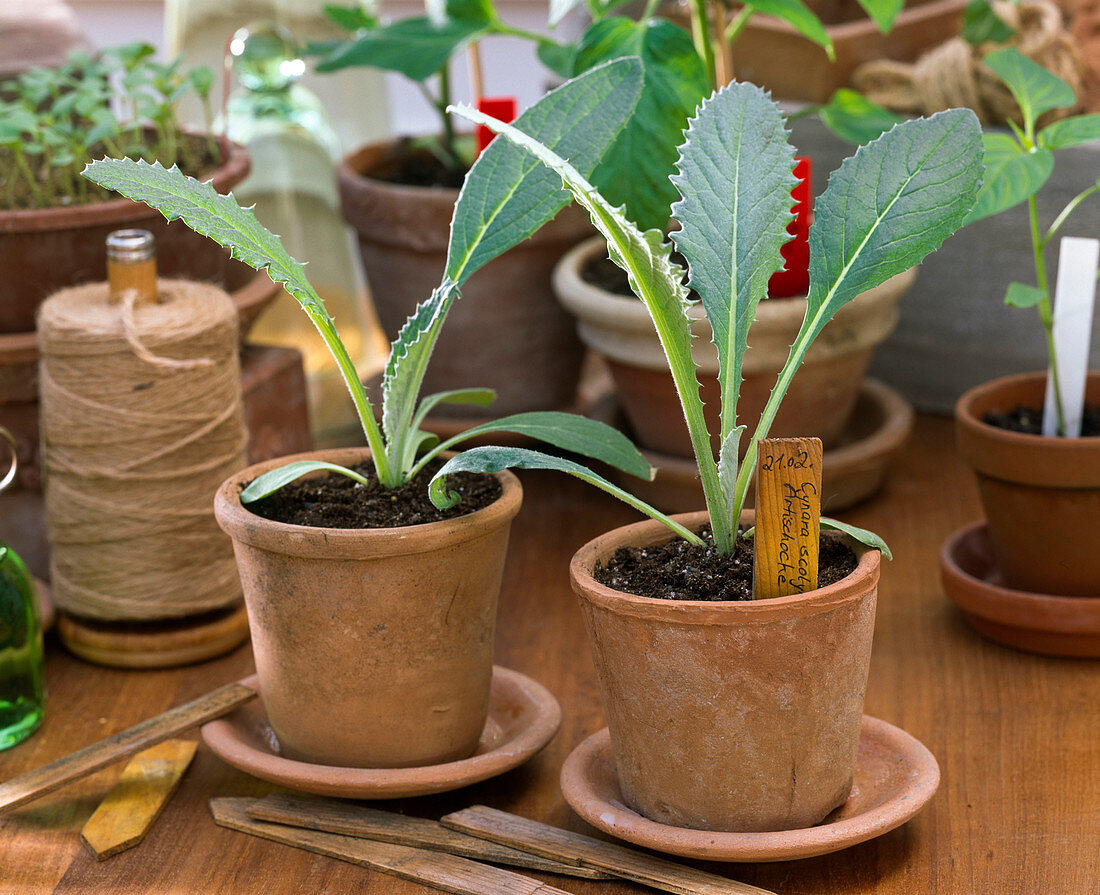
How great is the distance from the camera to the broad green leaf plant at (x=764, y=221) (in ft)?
2.29

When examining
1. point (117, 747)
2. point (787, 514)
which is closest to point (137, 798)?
point (117, 747)

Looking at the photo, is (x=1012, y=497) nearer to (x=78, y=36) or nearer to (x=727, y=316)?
(x=727, y=316)

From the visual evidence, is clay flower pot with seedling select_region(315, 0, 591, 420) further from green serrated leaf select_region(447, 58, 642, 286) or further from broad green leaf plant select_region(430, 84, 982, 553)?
broad green leaf plant select_region(430, 84, 982, 553)

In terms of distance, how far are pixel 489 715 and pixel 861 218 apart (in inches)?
17.5

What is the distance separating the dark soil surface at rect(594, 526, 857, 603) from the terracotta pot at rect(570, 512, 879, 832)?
0.02m

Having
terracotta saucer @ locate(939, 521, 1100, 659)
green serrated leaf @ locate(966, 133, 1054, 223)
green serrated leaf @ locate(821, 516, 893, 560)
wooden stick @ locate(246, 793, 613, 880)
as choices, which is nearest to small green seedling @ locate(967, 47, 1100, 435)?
green serrated leaf @ locate(966, 133, 1054, 223)

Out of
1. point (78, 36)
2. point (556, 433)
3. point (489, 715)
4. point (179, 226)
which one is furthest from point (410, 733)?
point (78, 36)

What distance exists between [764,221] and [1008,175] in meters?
0.28

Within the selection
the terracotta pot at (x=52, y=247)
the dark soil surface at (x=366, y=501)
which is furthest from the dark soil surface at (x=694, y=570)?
the terracotta pot at (x=52, y=247)

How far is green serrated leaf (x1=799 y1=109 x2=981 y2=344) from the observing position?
0.70 meters

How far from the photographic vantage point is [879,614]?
3.57ft

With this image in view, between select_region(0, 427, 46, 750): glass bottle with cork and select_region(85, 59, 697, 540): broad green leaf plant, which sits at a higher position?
select_region(85, 59, 697, 540): broad green leaf plant

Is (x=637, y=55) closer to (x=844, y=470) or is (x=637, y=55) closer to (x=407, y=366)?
(x=407, y=366)

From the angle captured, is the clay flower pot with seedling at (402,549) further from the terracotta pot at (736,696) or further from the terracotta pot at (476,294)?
the terracotta pot at (476,294)
